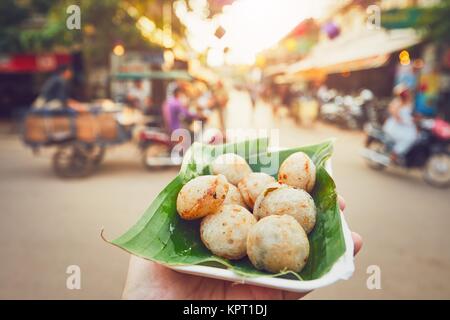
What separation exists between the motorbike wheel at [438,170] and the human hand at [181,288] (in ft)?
20.1

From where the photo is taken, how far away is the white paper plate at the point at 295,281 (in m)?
1.21

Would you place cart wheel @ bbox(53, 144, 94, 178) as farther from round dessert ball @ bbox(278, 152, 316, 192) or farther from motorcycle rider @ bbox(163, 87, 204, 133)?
round dessert ball @ bbox(278, 152, 316, 192)

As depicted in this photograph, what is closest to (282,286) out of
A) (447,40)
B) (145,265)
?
(145,265)

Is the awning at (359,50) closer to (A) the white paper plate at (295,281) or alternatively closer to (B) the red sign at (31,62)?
(B) the red sign at (31,62)

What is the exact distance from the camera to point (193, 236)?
161 cm

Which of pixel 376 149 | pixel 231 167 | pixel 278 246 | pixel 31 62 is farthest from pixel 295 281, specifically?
pixel 31 62

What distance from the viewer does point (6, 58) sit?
1506cm

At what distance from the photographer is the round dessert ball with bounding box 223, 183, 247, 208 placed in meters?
1.74

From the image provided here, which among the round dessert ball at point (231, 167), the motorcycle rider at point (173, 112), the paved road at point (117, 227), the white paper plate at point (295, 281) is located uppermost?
the motorcycle rider at point (173, 112)

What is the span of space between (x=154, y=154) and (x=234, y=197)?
6309 mm

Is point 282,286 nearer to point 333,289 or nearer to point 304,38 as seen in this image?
point 333,289

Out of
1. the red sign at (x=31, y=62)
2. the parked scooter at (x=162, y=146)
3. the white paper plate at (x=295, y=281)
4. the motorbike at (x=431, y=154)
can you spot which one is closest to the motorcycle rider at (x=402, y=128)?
the motorbike at (x=431, y=154)

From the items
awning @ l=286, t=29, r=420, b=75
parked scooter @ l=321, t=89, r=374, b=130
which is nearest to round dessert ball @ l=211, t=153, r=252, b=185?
awning @ l=286, t=29, r=420, b=75

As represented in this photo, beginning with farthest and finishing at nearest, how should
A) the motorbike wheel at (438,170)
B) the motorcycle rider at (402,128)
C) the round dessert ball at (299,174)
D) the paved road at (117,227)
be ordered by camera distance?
the motorcycle rider at (402,128)
the motorbike wheel at (438,170)
the paved road at (117,227)
the round dessert ball at (299,174)
